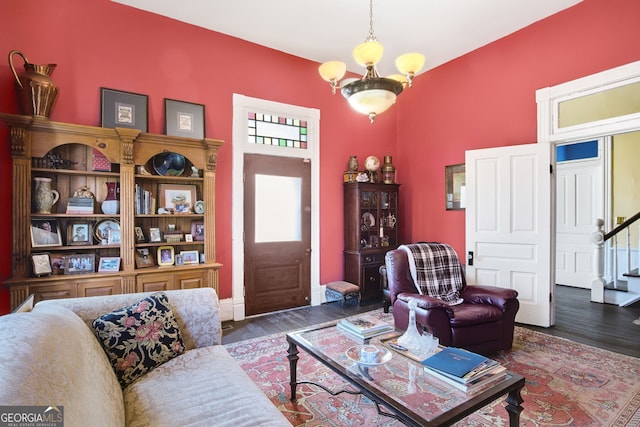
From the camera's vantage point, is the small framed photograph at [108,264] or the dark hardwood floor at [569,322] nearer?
the small framed photograph at [108,264]

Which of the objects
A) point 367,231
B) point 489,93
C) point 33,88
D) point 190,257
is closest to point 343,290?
point 367,231

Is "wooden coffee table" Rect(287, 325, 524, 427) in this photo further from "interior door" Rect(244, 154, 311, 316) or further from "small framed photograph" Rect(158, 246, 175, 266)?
"interior door" Rect(244, 154, 311, 316)

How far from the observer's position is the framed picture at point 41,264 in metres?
2.91

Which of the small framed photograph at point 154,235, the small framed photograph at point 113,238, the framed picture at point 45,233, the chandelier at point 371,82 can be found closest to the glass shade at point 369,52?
the chandelier at point 371,82

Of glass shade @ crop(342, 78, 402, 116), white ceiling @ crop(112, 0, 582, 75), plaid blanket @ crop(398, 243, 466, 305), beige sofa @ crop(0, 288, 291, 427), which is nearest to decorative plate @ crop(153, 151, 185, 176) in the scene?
white ceiling @ crop(112, 0, 582, 75)

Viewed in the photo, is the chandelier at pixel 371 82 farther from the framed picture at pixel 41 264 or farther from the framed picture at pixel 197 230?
the framed picture at pixel 41 264

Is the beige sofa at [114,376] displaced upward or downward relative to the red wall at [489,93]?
downward

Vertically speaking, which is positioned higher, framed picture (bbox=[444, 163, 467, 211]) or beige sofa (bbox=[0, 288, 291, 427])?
framed picture (bbox=[444, 163, 467, 211])

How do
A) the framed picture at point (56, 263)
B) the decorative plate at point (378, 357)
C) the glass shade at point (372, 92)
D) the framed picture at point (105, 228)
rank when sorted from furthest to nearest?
the framed picture at point (105, 228) → the framed picture at point (56, 263) → the glass shade at point (372, 92) → the decorative plate at point (378, 357)

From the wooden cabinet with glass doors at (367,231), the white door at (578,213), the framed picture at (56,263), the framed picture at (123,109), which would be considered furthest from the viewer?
the white door at (578,213)

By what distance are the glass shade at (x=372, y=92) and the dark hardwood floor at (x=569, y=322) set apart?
2719 millimetres

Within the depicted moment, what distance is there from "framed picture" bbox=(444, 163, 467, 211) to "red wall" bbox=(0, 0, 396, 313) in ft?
4.86

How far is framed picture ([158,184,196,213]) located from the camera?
3.68 meters

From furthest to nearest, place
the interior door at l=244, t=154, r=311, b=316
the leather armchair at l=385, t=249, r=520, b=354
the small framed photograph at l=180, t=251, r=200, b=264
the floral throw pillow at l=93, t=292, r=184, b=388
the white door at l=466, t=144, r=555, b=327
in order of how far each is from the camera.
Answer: the interior door at l=244, t=154, r=311, b=316 → the white door at l=466, t=144, r=555, b=327 → the small framed photograph at l=180, t=251, r=200, b=264 → the leather armchair at l=385, t=249, r=520, b=354 → the floral throw pillow at l=93, t=292, r=184, b=388
